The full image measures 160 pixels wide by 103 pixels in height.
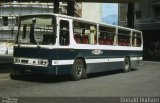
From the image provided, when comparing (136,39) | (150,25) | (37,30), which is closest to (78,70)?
(37,30)

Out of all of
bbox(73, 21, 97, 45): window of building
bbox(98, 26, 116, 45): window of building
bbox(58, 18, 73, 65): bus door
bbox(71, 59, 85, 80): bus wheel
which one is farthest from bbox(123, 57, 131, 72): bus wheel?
bbox(58, 18, 73, 65): bus door

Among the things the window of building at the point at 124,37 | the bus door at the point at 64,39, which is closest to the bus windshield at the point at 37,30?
the bus door at the point at 64,39

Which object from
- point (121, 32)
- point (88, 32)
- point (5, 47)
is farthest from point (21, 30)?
point (5, 47)

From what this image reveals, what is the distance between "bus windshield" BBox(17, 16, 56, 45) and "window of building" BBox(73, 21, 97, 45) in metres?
1.59

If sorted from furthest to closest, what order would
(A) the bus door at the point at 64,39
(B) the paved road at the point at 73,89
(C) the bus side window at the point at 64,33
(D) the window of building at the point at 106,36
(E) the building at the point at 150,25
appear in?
(E) the building at the point at 150,25 < (D) the window of building at the point at 106,36 < (C) the bus side window at the point at 64,33 < (A) the bus door at the point at 64,39 < (B) the paved road at the point at 73,89

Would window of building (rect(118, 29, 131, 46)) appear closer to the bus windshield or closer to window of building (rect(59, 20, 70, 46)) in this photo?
window of building (rect(59, 20, 70, 46))

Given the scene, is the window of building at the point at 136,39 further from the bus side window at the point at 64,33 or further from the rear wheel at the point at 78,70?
the bus side window at the point at 64,33

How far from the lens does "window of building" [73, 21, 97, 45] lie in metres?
18.9

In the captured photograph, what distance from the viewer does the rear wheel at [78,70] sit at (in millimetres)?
18625

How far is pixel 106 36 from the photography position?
22172 millimetres

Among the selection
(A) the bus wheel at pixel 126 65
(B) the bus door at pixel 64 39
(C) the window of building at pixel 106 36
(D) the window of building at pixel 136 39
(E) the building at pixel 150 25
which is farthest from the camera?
(E) the building at pixel 150 25

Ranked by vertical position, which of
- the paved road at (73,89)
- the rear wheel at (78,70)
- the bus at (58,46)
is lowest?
the paved road at (73,89)

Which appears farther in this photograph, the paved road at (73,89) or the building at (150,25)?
the building at (150,25)

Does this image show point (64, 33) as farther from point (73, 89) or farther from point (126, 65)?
point (126, 65)
